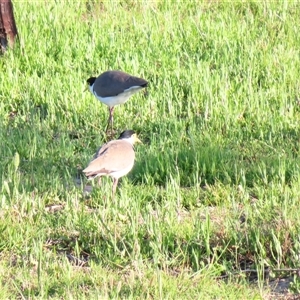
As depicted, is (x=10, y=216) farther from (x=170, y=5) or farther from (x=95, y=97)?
(x=170, y=5)

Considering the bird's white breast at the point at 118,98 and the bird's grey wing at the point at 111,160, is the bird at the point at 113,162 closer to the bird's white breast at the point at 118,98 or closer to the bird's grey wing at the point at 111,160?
the bird's grey wing at the point at 111,160

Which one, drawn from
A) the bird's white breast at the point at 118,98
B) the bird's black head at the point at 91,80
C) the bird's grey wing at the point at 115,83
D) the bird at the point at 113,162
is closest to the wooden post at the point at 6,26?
the bird's black head at the point at 91,80

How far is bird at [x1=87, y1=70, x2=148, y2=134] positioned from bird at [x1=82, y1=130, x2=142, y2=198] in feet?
4.69

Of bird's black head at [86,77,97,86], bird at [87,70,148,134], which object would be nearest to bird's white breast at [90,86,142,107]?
bird at [87,70,148,134]

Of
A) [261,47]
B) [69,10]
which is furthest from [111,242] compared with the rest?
[69,10]

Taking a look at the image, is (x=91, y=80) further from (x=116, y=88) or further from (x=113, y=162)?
(x=113, y=162)

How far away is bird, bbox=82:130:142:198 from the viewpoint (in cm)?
596

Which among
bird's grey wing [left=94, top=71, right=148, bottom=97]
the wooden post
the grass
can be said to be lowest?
the grass

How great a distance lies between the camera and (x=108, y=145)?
6.39 meters

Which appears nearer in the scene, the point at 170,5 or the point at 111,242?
the point at 111,242

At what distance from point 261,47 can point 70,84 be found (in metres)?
2.40

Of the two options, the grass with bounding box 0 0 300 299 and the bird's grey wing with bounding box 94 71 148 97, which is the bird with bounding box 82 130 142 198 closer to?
the grass with bounding box 0 0 300 299

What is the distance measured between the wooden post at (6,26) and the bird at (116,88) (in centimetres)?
183

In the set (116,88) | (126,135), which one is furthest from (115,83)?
(126,135)
